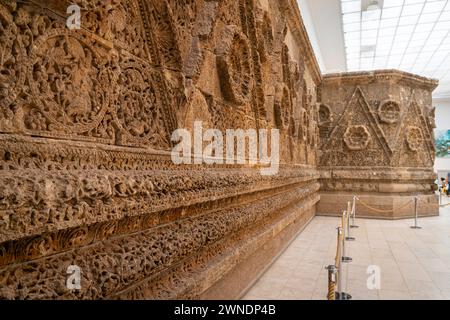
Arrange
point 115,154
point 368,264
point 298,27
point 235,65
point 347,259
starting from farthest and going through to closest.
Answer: point 298,27 → point 347,259 → point 368,264 → point 235,65 → point 115,154

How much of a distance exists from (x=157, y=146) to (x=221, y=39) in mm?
1327

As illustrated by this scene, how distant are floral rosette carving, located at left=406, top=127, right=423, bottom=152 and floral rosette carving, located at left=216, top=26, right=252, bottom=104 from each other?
742cm

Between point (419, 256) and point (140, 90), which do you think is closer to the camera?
point (140, 90)

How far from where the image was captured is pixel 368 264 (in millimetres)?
4523

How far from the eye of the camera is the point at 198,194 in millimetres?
2113

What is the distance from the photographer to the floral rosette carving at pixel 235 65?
2791 millimetres

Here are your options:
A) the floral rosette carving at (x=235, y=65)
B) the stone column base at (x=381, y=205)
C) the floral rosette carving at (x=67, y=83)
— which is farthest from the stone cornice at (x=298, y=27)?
the floral rosette carving at (x=67, y=83)

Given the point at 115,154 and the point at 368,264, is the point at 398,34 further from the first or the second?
the point at 115,154

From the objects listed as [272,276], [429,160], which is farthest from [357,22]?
[272,276]

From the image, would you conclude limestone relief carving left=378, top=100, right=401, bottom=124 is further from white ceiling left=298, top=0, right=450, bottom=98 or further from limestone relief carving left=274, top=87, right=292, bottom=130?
limestone relief carving left=274, top=87, right=292, bottom=130

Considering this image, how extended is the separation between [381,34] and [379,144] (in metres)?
4.80

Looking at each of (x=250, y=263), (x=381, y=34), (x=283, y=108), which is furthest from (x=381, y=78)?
(x=250, y=263)

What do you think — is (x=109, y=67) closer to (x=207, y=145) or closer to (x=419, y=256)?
(x=207, y=145)

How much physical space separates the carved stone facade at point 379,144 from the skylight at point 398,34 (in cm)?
211
